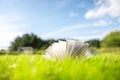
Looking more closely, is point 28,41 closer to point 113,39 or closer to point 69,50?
point 113,39

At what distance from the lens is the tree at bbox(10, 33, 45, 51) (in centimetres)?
8825

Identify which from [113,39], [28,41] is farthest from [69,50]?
[28,41]

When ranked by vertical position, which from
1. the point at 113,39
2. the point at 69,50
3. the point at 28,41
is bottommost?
the point at 113,39

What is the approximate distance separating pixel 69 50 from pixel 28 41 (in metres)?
86.3

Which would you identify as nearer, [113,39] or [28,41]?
[113,39]

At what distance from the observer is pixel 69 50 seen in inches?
156

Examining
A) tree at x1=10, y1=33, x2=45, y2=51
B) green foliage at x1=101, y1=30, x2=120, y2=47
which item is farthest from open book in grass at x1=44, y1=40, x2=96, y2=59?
tree at x1=10, y1=33, x2=45, y2=51

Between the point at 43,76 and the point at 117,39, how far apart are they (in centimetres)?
7914

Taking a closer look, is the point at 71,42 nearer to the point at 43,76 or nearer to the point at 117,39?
the point at 43,76

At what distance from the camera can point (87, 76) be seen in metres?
1.88

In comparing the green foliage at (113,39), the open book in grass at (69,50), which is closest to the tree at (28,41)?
the green foliage at (113,39)

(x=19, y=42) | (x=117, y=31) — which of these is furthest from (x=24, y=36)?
(x=117, y=31)

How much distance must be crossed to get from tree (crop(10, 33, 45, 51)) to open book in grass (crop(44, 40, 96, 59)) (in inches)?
3284

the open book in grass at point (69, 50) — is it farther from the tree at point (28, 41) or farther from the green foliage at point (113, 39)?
the tree at point (28, 41)
